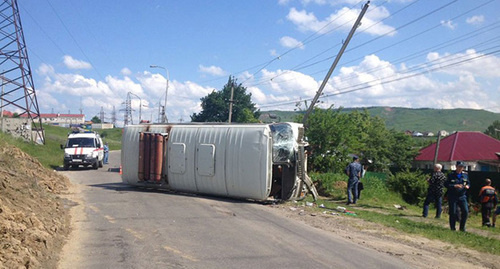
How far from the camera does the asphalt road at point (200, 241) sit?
6.78 meters

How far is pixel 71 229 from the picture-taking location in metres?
8.83

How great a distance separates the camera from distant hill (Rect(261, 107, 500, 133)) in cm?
15712

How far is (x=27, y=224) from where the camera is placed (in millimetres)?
7113

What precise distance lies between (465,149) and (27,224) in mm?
45837

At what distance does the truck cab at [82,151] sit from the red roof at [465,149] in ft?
105

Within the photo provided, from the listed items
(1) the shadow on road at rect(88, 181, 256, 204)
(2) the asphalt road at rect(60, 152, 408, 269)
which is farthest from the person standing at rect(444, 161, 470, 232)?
(1) the shadow on road at rect(88, 181, 256, 204)

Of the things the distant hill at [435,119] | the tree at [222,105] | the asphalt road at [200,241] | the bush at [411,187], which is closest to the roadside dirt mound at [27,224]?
the asphalt road at [200,241]

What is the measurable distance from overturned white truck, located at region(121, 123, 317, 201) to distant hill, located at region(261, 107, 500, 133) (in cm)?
14399

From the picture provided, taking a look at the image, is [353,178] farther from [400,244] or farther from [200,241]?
[200,241]

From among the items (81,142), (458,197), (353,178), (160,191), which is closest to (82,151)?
(81,142)

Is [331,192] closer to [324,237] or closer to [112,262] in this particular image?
[324,237]

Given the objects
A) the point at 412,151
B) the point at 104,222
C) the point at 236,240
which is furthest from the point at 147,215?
the point at 412,151

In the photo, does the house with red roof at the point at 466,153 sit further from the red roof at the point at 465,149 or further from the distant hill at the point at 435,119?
the distant hill at the point at 435,119

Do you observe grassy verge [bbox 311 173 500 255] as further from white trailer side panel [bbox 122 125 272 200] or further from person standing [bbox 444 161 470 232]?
white trailer side panel [bbox 122 125 272 200]
